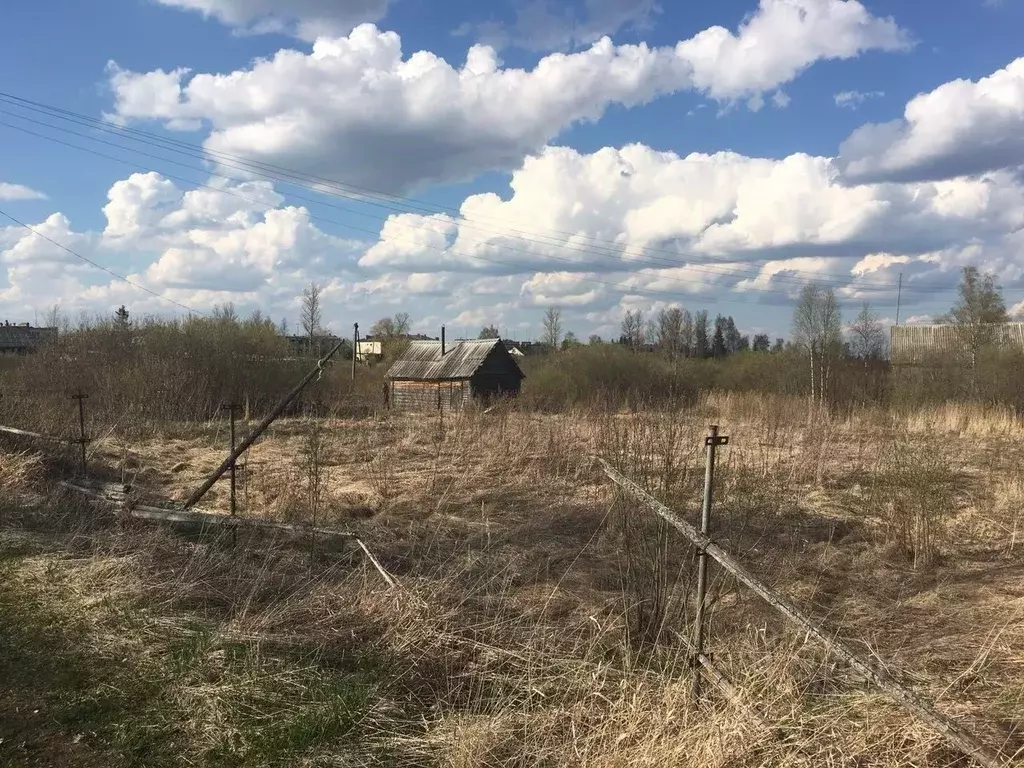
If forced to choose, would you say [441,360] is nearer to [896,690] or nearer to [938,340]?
[938,340]

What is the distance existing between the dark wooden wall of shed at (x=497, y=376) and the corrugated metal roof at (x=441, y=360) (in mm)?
280

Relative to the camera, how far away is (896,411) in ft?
57.5

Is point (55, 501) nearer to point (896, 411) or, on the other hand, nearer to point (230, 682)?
point (230, 682)

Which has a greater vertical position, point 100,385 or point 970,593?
point 100,385

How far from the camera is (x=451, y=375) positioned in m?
28.9

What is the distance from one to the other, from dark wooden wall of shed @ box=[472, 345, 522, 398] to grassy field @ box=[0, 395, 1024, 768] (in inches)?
706

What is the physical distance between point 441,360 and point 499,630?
85.6ft

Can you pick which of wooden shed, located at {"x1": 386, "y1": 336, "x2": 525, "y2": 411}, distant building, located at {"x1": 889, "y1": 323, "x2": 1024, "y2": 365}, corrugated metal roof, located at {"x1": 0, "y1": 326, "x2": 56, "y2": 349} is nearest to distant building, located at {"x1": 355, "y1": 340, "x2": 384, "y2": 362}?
wooden shed, located at {"x1": 386, "y1": 336, "x2": 525, "y2": 411}

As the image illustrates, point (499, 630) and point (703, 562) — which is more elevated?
point (703, 562)

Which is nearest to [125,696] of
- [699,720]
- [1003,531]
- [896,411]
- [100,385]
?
[699,720]

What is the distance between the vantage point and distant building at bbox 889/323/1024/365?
27.8 metres

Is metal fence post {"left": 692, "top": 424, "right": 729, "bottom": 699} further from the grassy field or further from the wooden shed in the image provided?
the wooden shed

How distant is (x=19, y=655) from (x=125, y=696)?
99 centimetres

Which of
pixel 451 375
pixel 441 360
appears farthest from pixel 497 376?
pixel 441 360
